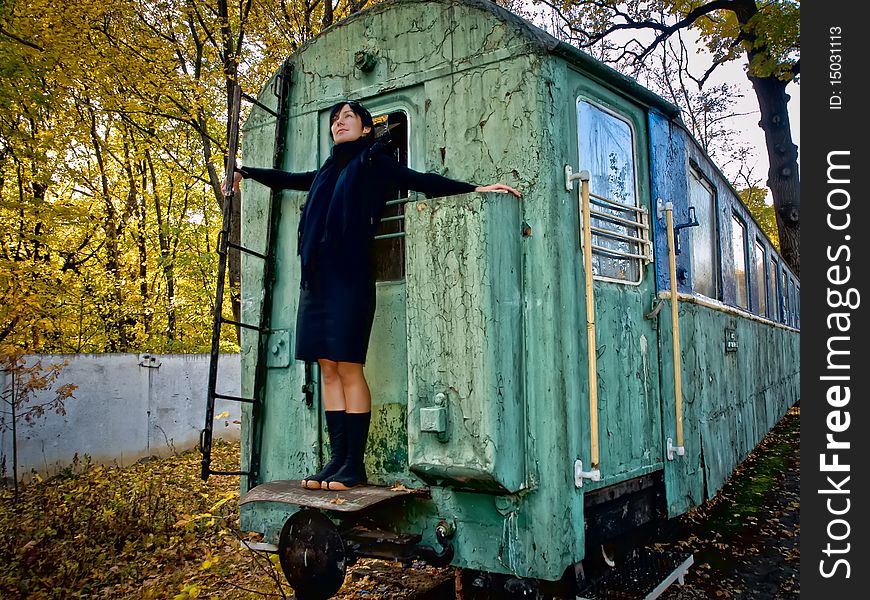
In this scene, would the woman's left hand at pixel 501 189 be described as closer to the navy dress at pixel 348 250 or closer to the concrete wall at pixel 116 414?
the navy dress at pixel 348 250

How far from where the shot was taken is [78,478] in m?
8.23

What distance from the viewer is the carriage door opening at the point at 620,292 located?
139 inches

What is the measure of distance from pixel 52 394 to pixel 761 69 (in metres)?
11.7

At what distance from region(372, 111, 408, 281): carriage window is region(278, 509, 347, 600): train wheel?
1347 mm

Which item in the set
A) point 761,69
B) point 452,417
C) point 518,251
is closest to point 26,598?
point 452,417

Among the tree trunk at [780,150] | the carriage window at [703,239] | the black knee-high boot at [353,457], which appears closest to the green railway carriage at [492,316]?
the black knee-high boot at [353,457]

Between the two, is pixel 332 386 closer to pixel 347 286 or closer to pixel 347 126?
pixel 347 286

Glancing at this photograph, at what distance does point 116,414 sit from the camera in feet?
30.5

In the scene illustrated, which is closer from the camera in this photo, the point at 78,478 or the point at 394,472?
the point at 394,472

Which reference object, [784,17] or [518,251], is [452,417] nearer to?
[518,251]

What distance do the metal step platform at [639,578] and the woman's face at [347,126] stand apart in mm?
2652

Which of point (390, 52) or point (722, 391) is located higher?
point (390, 52)

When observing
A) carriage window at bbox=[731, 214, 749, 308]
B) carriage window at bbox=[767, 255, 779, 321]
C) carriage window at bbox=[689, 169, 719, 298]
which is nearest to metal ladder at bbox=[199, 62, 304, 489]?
carriage window at bbox=[689, 169, 719, 298]

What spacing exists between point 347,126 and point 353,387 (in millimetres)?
1404
